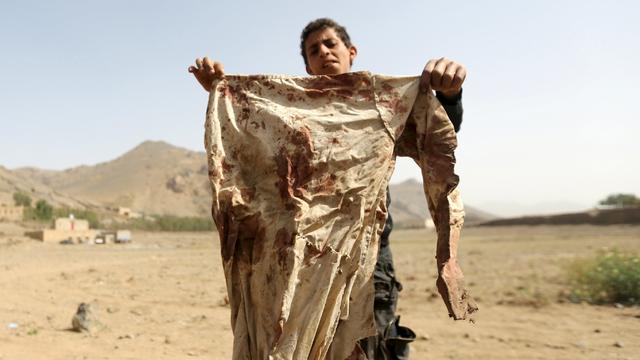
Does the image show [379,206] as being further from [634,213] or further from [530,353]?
[634,213]

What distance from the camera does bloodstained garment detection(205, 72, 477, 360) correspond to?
1.74 meters

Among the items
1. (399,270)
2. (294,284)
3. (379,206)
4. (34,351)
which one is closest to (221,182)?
(294,284)

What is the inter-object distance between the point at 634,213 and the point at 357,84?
35415mm

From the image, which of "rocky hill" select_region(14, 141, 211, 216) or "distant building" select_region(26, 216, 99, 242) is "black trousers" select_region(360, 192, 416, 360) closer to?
"distant building" select_region(26, 216, 99, 242)

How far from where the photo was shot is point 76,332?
226 inches

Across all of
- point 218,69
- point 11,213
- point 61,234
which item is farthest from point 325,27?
point 11,213

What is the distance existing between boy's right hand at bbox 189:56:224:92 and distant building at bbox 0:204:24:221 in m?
38.6

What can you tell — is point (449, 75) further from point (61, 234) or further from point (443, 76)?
point (61, 234)

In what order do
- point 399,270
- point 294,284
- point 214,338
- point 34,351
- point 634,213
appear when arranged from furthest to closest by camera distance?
point 634,213, point 399,270, point 214,338, point 34,351, point 294,284

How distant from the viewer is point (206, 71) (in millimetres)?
2076

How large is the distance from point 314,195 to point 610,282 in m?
7.58

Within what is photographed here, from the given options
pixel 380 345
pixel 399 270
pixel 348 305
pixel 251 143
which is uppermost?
pixel 251 143

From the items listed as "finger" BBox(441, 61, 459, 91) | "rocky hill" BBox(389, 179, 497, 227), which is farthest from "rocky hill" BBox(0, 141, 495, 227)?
"finger" BBox(441, 61, 459, 91)

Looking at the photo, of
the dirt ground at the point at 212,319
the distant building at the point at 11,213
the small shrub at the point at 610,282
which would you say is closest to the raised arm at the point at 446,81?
the dirt ground at the point at 212,319
